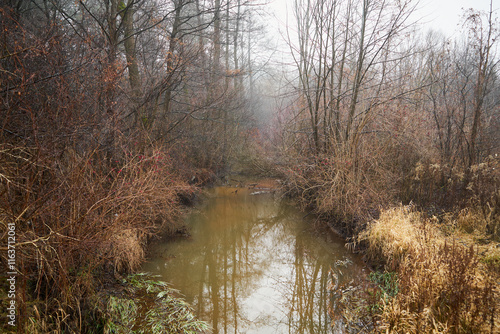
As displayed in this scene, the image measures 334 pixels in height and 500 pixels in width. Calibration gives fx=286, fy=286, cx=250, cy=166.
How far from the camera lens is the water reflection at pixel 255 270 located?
3984mm

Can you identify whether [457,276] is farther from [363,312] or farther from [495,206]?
[495,206]

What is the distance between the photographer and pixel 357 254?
5602mm

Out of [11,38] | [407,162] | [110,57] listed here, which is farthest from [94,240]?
[407,162]

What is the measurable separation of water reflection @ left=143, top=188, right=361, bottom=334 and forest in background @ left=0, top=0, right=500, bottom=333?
2.10 ft

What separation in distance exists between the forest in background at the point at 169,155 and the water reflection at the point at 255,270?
641 mm

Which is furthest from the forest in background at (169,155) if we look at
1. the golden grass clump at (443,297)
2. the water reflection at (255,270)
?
the water reflection at (255,270)

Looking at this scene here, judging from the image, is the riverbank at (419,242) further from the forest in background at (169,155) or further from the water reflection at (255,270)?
the water reflection at (255,270)

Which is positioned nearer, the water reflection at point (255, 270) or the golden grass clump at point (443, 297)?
the golden grass clump at point (443, 297)

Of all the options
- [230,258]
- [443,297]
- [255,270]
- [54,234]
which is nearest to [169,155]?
[230,258]

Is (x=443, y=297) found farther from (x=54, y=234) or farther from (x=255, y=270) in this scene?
(x=54, y=234)

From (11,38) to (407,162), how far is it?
822cm

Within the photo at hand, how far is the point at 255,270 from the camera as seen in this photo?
538 cm

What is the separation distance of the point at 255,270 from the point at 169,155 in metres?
3.51

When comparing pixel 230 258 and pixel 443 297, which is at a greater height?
pixel 443 297
